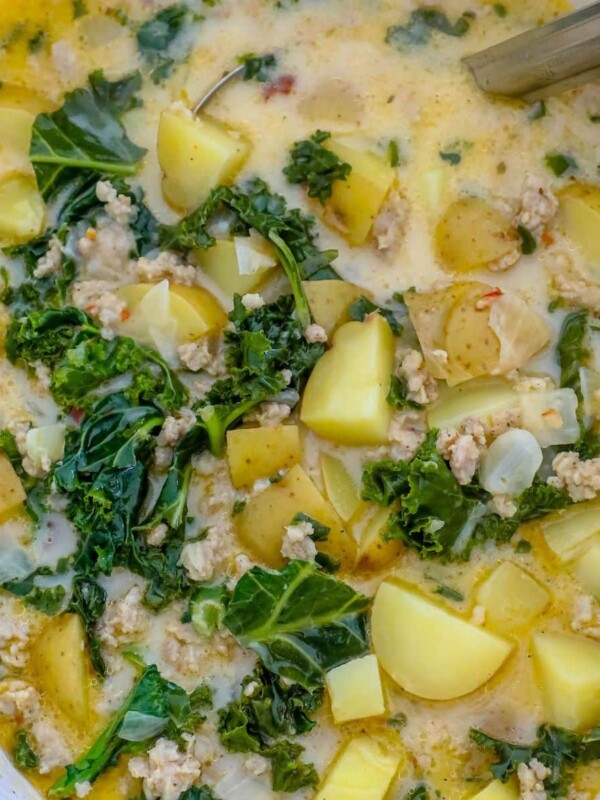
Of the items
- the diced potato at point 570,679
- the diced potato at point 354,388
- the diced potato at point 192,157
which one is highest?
the diced potato at point 192,157

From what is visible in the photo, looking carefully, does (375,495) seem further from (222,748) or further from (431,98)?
(431,98)

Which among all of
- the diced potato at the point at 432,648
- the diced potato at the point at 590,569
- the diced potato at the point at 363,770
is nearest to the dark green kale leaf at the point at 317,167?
the diced potato at the point at 432,648

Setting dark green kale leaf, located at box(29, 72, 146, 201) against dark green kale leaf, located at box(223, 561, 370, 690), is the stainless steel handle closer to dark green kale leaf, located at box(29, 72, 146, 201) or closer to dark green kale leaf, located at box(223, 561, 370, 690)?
dark green kale leaf, located at box(29, 72, 146, 201)

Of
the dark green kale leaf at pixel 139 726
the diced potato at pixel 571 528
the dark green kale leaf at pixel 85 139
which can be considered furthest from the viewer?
the dark green kale leaf at pixel 85 139

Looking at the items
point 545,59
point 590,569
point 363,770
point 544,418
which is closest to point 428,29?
point 545,59

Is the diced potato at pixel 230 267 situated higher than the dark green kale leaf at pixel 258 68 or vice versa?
the dark green kale leaf at pixel 258 68

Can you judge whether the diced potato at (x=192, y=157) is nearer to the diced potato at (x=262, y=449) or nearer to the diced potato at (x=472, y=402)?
the diced potato at (x=262, y=449)

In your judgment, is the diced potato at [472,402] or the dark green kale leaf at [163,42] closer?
the diced potato at [472,402]

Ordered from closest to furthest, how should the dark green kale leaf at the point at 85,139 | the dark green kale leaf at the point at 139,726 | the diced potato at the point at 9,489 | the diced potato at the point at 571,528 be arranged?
the dark green kale leaf at the point at 139,726, the diced potato at the point at 571,528, the diced potato at the point at 9,489, the dark green kale leaf at the point at 85,139

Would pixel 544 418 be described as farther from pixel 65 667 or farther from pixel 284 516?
pixel 65 667
